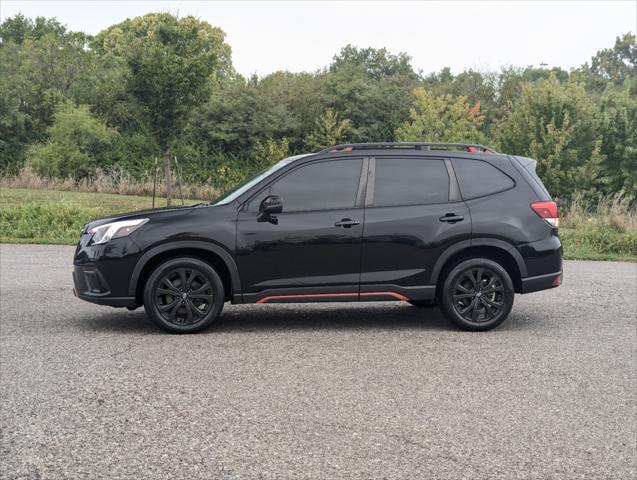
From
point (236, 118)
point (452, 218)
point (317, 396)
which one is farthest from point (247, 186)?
point (236, 118)

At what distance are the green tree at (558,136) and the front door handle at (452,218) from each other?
23.1 meters

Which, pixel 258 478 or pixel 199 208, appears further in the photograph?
pixel 199 208

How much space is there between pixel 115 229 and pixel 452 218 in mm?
3321

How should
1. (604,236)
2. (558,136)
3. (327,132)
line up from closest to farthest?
(604,236)
(558,136)
(327,132)

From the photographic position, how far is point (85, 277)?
300 inches

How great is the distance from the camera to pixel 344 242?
764 centimetres

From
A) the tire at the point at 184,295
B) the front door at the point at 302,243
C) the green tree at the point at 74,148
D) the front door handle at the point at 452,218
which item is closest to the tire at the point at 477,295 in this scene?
the front door handle at the point at 452,218

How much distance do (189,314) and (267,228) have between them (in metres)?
1.12

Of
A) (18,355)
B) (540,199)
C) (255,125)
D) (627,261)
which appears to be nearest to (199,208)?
(18,355)

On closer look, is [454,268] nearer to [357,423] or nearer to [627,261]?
[357,423]

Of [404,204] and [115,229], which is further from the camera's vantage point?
[404,204]

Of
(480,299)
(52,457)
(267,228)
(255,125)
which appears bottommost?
(52,457)

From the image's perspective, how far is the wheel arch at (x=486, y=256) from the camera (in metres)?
7.77

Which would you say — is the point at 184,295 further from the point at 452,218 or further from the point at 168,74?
the point at 168,74
